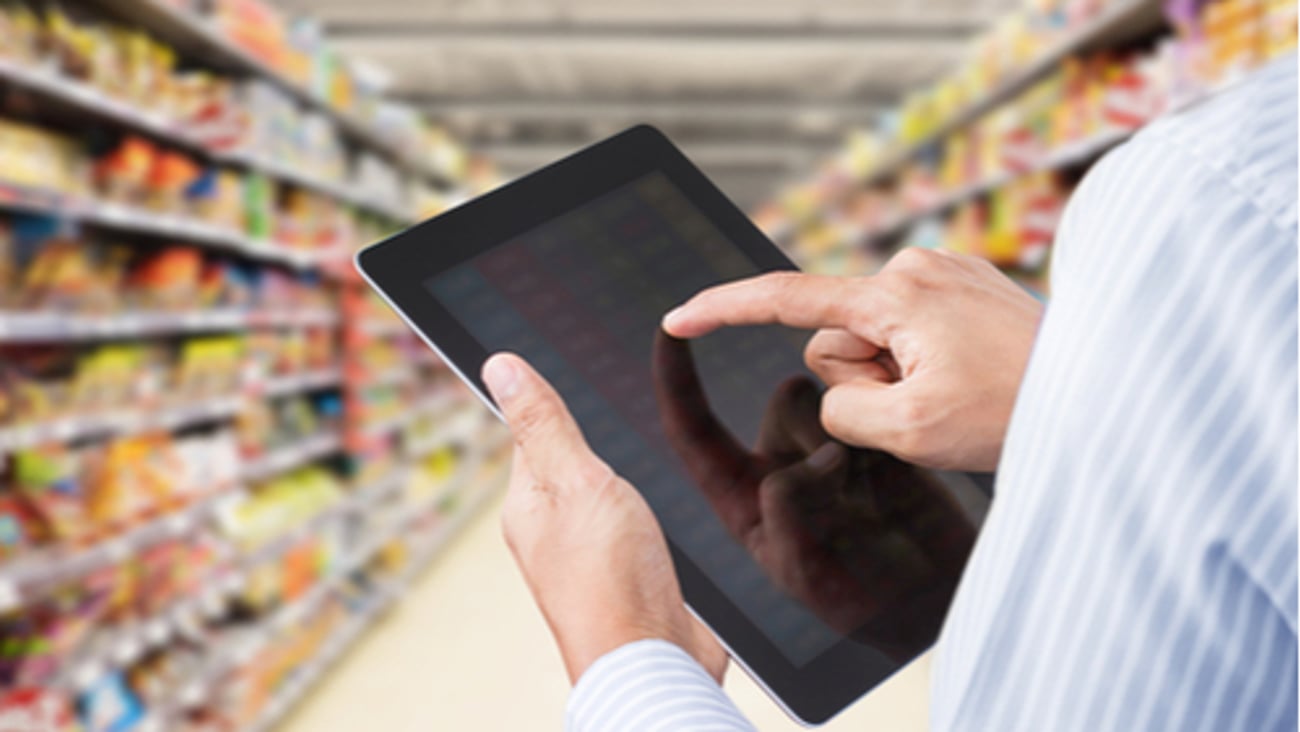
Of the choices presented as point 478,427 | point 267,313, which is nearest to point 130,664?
point 267,313

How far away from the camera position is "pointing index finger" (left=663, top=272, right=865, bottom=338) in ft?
2.50

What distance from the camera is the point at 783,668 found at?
2.52 feet

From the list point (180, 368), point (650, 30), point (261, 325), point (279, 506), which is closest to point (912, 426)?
point (180, 368)

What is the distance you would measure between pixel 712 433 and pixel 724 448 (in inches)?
0.6

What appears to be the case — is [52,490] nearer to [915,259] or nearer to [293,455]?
[293,455]

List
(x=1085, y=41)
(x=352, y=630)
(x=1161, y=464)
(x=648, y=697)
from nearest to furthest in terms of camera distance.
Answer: (x=1161, y=464) → (x=648, y=697) → (x=1085, y=41) → (x=352, y=630)

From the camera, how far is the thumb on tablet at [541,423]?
0.77 meters

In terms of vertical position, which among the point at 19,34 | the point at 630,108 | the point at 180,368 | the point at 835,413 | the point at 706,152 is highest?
the point at 19,34

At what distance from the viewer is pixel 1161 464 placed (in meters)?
0.46

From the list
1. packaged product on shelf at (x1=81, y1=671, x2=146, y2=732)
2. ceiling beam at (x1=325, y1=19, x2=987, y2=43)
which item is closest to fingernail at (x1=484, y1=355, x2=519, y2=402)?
packaged product on shelf at (x1=81, y1=671, x2=146, y2=732)

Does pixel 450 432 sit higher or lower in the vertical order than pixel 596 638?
lower

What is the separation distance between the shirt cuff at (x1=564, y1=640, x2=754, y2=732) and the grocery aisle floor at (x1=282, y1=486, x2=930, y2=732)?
271 centimetres

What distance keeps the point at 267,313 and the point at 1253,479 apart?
3.47 metres

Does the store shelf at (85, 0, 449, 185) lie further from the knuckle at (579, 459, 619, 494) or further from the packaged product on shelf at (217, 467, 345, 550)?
the knuckle at (579, 459, 619, 494)
